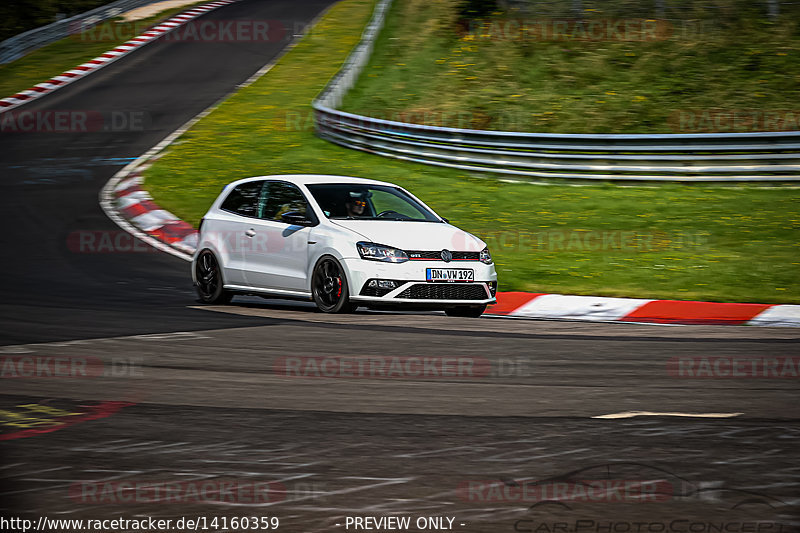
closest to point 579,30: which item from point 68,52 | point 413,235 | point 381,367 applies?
point 413,235

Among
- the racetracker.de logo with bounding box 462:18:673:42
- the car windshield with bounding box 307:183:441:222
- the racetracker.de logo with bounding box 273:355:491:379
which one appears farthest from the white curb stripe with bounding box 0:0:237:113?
the racetracker.de logo with bounding box 273:355:491:379

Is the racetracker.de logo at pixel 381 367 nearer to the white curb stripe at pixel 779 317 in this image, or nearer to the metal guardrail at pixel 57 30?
the white curb stripe at pixel 779 317

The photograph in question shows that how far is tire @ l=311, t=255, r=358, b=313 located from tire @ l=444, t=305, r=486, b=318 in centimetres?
118

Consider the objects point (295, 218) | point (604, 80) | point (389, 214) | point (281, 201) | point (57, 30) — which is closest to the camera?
point (295, 218)

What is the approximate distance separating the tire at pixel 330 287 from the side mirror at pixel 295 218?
1.85ft

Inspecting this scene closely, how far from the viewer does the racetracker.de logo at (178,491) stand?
441 centimetres

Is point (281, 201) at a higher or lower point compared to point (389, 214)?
higher

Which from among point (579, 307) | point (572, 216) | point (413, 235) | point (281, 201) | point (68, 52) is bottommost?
point (579, 307)

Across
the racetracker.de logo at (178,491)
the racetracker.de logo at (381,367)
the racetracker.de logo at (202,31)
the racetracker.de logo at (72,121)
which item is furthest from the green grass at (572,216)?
the racetracker.de logo at (202,31)

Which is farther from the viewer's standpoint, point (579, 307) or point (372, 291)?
point (579, 307)

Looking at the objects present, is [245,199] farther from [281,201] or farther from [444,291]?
[444,291]

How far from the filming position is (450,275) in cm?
1113

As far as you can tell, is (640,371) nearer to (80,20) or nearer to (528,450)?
(528,450)

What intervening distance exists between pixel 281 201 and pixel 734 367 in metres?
5.90
